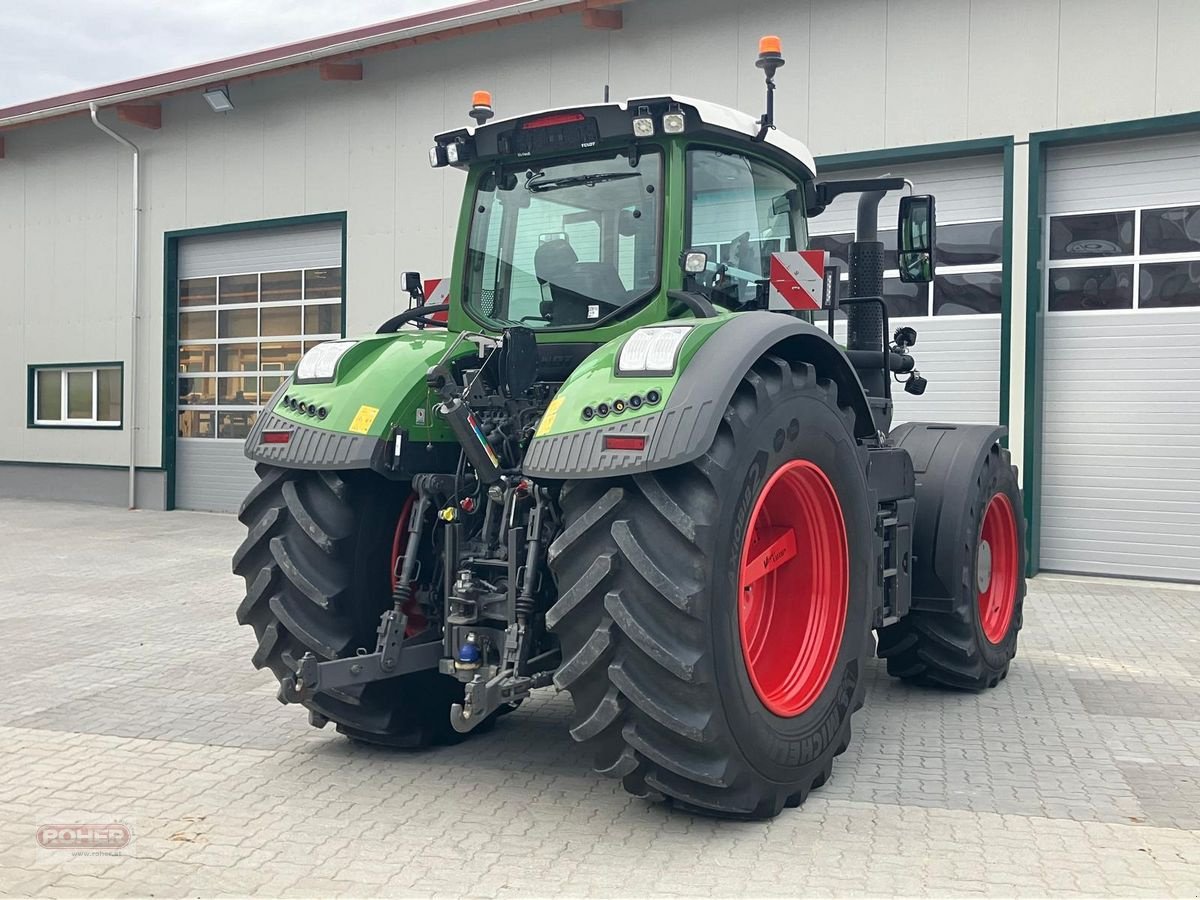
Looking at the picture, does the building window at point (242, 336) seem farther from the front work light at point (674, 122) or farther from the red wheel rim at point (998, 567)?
the front work light at point (674, 122)

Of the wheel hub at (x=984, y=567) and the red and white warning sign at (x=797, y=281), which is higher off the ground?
the red and white warning sign at (x=797, y=281)

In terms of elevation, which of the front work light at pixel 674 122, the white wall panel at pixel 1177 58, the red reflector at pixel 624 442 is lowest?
the red reflector at pixel 624 442

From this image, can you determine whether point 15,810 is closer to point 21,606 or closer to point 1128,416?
point 21,606

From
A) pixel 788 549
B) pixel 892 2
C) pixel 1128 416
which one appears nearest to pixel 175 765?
pixel 788 549

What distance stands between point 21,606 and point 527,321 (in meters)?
5.88

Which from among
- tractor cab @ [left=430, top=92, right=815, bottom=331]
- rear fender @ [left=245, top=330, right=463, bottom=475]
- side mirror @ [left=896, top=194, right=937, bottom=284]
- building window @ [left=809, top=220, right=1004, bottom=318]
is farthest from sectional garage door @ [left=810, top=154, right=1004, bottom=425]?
rear fender @ [left=245, top=330, right=463, bottom=475]

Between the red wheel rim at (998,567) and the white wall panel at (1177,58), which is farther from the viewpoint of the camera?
the white wall panel at (1177,58)

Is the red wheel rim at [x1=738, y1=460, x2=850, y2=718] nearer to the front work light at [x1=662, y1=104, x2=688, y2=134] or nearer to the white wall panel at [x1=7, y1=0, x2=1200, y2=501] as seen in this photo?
the front work light at [x1=662, y1=104, x2=688, y2=134]

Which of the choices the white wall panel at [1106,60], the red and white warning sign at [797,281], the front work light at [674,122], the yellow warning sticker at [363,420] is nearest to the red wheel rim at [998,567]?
the red and white warning sign at [797,281]

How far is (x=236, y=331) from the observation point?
1645 cm

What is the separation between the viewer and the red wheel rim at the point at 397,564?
15.7 feet

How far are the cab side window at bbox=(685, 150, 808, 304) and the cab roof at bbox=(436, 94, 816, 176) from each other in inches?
4.4

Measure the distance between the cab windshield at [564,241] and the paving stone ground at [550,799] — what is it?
6.19 feet

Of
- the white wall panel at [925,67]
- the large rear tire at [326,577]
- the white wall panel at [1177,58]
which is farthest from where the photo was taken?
the white wall panel at [925,67]
